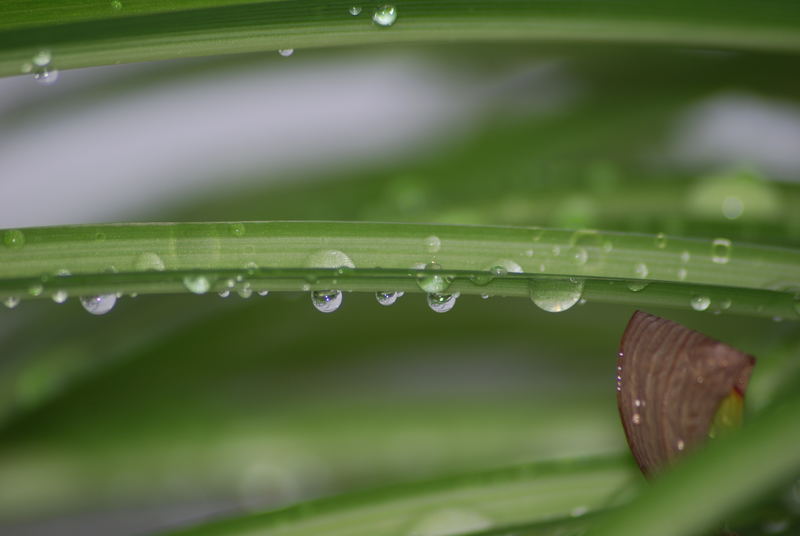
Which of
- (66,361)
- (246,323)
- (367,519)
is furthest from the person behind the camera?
(246,323)

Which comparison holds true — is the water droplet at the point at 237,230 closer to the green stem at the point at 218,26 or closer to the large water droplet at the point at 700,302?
the green stem at the point at 218,26

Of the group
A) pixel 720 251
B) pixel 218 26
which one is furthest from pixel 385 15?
pixel 720 251

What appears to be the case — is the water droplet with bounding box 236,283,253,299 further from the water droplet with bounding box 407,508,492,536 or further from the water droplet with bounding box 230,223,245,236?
the water droplet with bounding box 407,508,492,536

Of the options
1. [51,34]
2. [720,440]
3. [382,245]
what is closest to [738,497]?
[720,440]

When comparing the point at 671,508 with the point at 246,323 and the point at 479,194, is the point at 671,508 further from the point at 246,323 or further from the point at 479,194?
the point at 246,323

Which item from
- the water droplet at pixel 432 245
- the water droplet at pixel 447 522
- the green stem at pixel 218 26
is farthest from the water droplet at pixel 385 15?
the water droplet at pixel 447 522

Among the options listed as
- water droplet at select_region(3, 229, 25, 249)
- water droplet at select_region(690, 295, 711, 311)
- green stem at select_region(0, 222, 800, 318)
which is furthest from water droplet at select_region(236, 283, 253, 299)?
water droplet at select_region(690, 295, 711, 311)
